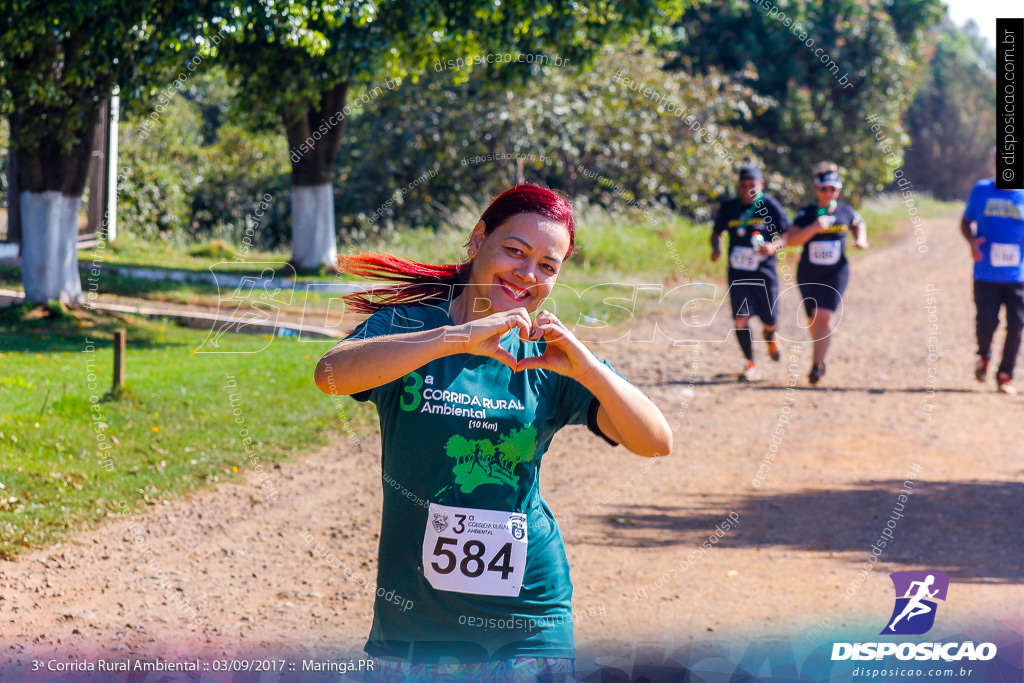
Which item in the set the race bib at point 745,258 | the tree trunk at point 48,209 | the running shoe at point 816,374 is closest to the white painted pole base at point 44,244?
the tree trunk at point 48,209

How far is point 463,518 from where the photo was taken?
2.60 m

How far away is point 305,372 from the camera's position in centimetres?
983

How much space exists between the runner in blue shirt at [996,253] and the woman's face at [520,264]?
820 cm

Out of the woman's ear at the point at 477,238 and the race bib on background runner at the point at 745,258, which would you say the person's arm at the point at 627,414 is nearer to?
the woman's ear at the point at 477,238

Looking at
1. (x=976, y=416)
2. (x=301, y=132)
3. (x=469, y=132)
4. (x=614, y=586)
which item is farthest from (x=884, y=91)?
(x=614, y=586)

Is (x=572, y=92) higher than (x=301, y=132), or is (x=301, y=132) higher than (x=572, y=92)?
(x=572, y=92)

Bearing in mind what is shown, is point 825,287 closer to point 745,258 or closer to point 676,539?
point 745,258

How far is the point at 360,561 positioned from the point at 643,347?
7.30 m

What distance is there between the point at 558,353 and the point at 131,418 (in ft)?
18.7

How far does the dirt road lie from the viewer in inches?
198

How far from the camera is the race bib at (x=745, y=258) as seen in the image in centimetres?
1059

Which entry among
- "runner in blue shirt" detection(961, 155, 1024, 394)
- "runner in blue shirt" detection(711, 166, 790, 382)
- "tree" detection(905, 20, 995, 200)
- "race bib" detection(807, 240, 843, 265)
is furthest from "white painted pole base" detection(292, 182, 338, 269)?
"tree" detection(905, 20, 995, 200)

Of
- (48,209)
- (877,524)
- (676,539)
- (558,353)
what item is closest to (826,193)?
(877,524)

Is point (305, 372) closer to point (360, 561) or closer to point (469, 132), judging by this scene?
point (360, 561)
